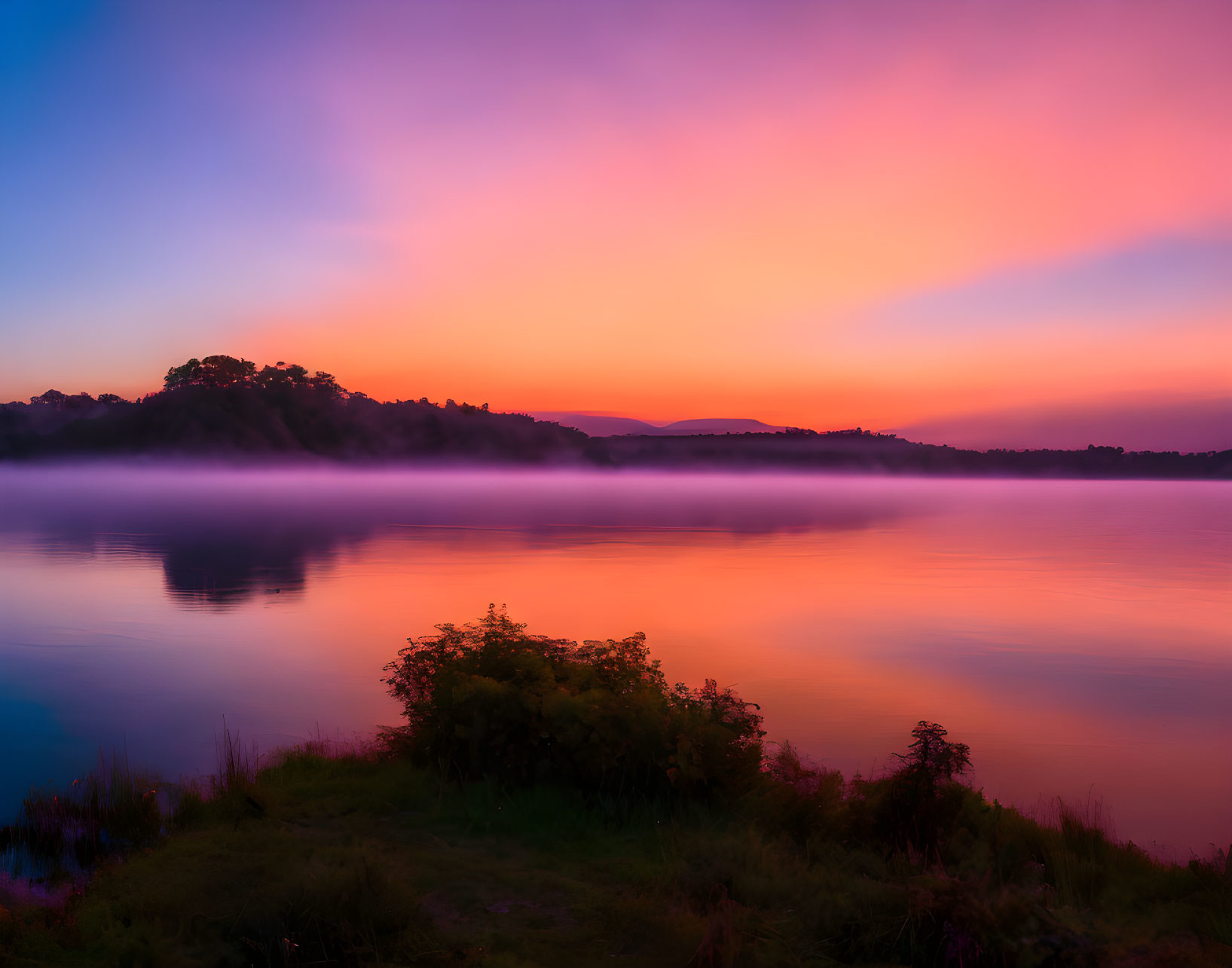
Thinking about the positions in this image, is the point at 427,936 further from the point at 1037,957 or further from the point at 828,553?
the point at 828,553

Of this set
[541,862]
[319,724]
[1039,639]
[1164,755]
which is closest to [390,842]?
[541,862]

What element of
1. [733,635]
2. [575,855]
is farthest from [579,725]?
[733,635]

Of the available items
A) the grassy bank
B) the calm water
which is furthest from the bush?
the calm water

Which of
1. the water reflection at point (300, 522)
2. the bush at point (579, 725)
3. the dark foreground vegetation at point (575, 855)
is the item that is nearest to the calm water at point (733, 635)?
the water reflection at point (300, 522)

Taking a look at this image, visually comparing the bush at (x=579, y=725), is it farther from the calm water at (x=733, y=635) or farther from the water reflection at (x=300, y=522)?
the water reflection at (x=300, y=522)

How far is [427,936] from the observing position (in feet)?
21.4

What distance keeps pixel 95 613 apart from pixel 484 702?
888 inches

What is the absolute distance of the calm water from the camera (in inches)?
553

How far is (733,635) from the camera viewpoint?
24.3m

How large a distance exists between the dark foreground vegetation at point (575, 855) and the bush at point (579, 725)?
3 cm

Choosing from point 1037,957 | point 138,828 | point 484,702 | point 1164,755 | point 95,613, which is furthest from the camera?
point 95,613

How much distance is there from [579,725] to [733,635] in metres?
15.2

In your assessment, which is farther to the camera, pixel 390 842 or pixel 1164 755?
pixel 1164 755

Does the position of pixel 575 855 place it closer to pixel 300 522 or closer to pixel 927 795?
pixel 927 795
